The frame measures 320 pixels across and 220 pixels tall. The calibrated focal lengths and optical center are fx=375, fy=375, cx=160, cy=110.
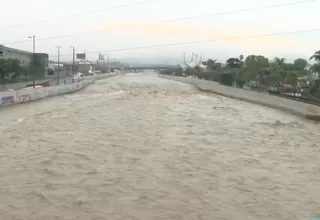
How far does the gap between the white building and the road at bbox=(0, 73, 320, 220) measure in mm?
61053

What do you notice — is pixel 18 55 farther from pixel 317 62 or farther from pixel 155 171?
Answer: pixel 155 171

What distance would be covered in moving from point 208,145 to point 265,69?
157 feet

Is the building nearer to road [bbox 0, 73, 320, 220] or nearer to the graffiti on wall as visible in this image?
the graffiti on wall

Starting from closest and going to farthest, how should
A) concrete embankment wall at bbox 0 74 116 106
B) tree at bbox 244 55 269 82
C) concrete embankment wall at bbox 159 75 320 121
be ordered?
concrete embankment wall at bbox 159 75 320 121 < concrete embankment wall at bbox 0 74 116 106 < tree at bbox 244 55 269 82

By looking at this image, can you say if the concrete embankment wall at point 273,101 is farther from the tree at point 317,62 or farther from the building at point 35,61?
the building at point 35,61

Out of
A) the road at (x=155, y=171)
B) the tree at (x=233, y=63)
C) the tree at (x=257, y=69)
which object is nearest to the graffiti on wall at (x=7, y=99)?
the road at (x=155, y=171)

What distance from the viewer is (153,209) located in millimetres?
8961

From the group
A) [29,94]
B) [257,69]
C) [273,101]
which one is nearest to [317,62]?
[273,101]

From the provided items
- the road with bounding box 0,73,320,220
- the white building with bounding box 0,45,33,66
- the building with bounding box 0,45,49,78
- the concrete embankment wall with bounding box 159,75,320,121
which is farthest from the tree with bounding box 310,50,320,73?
the building with bounding box 0,45,49,78

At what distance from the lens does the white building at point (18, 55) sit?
78.8 metres

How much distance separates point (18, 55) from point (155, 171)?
86.2 m

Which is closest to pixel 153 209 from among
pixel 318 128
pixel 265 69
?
pixel 318 128

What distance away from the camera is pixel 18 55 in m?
90.1

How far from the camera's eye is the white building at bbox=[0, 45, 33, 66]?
259 ft
